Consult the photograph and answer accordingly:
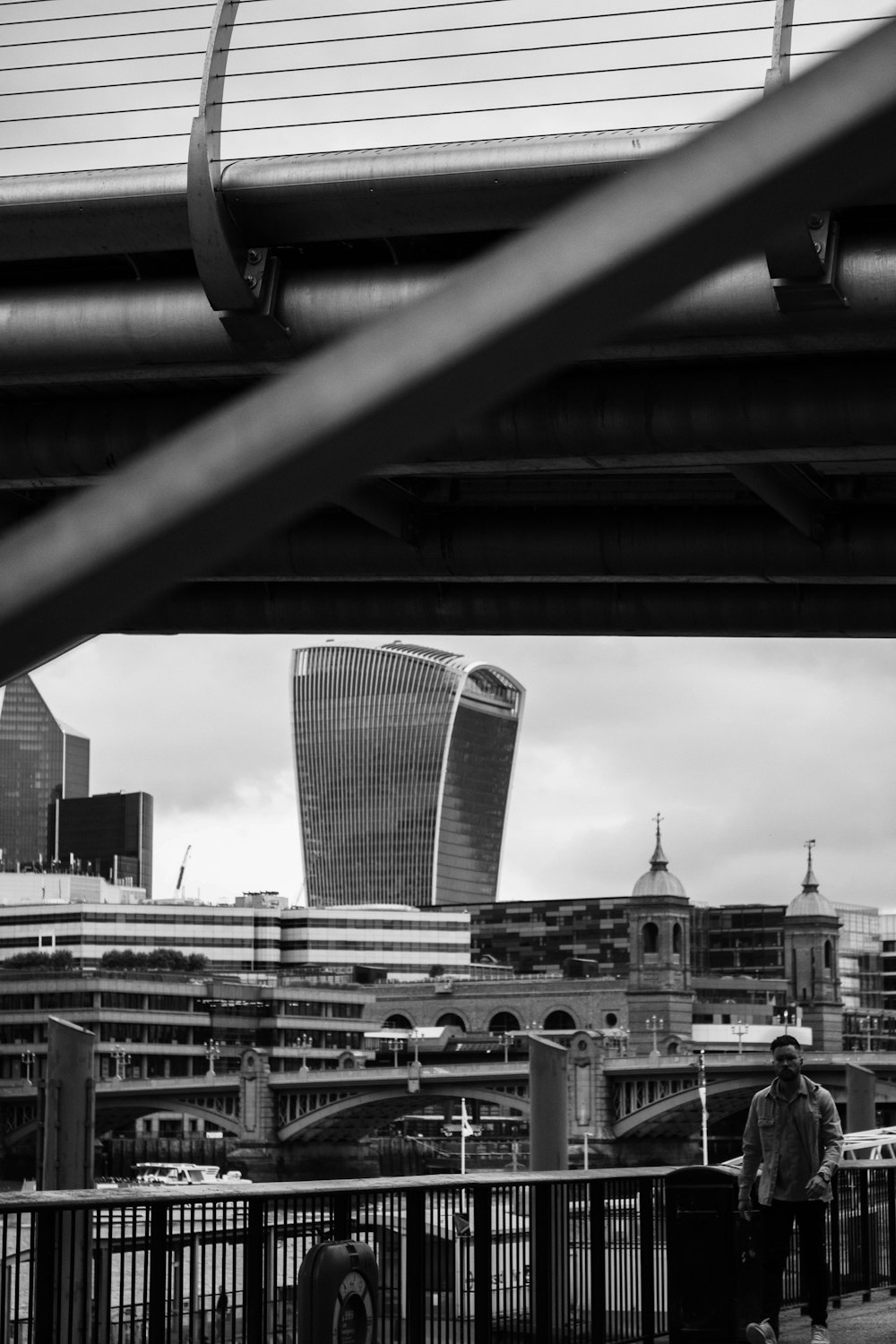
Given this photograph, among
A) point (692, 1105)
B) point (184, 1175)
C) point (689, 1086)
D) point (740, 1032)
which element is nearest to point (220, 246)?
point (184, 1175)

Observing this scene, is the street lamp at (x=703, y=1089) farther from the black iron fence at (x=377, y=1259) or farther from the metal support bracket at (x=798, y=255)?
the metal support bracket at (x=798, y=255)

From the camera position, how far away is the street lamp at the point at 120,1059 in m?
121

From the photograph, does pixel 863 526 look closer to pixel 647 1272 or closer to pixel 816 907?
pixel 647 1272

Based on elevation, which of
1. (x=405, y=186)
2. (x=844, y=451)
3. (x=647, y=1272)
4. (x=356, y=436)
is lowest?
(x=647, y=1272)

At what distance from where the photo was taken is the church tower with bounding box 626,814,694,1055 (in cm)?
12950

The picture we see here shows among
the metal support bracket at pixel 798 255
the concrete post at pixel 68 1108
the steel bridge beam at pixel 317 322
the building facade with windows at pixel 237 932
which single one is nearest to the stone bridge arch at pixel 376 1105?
the building facade with windows at pixel 237 932

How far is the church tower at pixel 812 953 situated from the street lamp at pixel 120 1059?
4819 centimetres

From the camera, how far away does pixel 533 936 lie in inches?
7485

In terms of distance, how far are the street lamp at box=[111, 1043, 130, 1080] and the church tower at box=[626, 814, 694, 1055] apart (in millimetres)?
33861

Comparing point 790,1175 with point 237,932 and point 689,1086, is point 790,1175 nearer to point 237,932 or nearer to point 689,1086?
point 689,1086

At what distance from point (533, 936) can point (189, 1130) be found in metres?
66.1

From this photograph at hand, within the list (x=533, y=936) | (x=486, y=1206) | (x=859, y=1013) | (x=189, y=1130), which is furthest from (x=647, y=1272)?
(x=533, y=936)

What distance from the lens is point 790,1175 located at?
1121 cm

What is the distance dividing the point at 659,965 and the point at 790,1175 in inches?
4873
